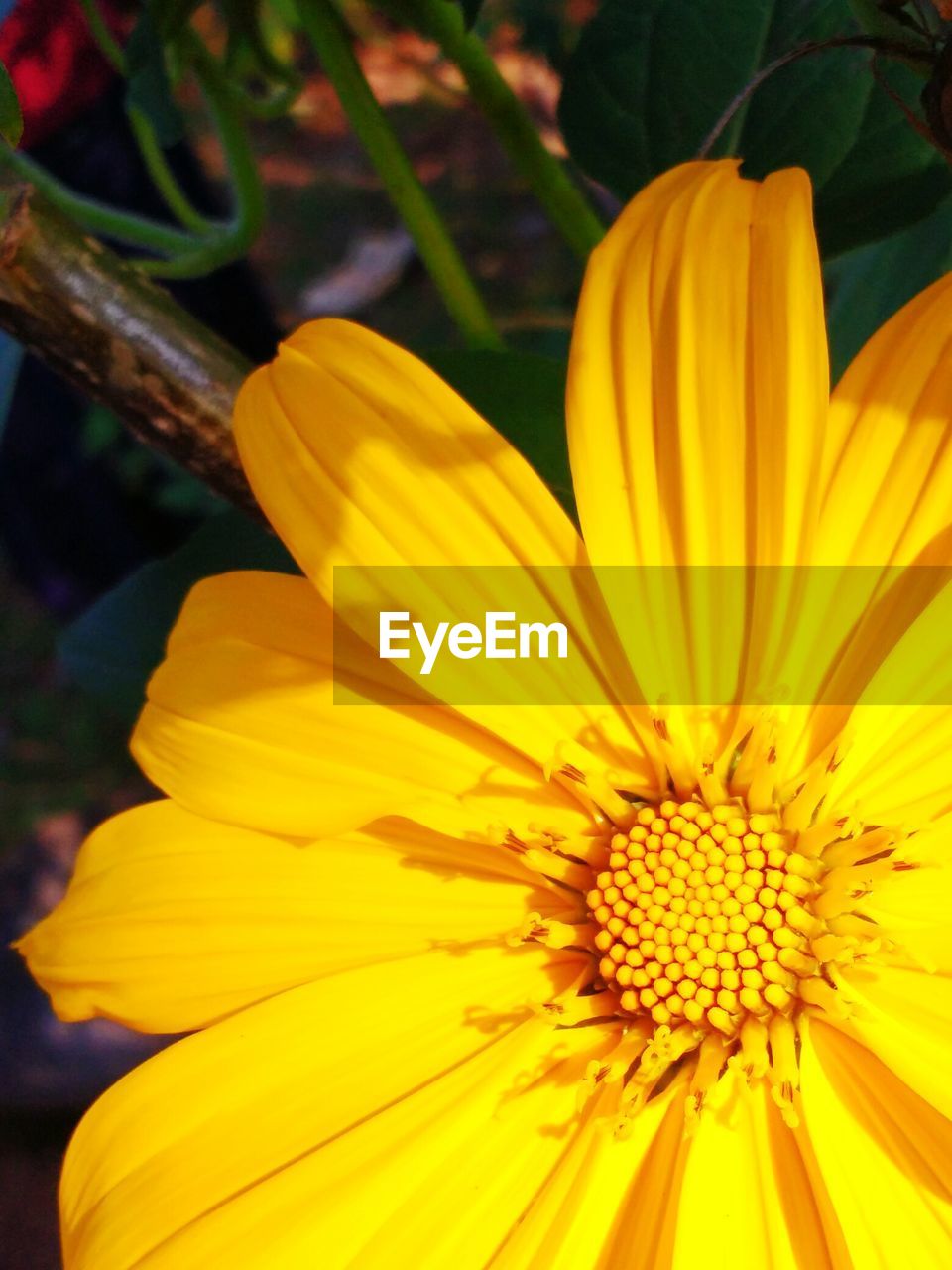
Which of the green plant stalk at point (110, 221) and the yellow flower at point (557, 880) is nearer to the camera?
the yellow flower at point (557, 880)

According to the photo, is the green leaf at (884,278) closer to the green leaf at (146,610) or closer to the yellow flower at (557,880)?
the yellow flower at (557,880)

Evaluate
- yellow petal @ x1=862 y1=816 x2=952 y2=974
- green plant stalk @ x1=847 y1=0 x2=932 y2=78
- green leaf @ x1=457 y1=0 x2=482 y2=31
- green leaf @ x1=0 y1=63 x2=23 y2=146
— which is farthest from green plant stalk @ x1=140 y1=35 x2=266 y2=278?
yellow petal @ x1=862 y1=816 x2=952 y2=974

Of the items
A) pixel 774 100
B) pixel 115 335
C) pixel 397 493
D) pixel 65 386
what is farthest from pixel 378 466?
pixel 65 386

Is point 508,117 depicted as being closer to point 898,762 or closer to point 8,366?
point 8,366

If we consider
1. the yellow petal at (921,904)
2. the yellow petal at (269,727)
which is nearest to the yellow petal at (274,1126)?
the yellow petal at (269,727)

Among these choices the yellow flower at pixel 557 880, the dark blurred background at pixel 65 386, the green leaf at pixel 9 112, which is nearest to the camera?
the green leaf at pixel 9 112

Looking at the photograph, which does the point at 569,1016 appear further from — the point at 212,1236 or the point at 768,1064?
the point at 212,1236

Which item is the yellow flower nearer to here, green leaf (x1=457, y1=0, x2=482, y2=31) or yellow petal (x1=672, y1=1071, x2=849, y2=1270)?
yellow petal (x1=672, y1=1071, x2=849, y2=1270)
